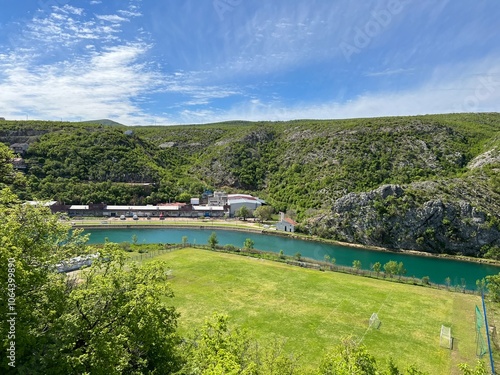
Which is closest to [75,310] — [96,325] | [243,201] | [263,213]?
[96,325]

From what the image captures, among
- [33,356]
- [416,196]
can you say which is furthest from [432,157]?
[33,356]

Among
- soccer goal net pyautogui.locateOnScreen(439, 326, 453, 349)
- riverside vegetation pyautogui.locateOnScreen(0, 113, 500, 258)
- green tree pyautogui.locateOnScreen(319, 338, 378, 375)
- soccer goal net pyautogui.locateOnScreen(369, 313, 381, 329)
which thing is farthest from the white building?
green tree pyautogui.locateOnScreen(319, 338, 378, 375)

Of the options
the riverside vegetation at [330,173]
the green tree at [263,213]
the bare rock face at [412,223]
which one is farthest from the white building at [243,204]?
the bare rock face at [412,223]

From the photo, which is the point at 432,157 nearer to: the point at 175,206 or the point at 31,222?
the point at 175,206

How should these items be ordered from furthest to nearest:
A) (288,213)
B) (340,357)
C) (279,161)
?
(279,161) < (288,213) < (340,357)

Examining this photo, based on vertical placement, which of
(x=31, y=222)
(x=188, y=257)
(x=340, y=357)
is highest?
(x=31, y=222)

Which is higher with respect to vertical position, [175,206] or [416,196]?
[416,196]
